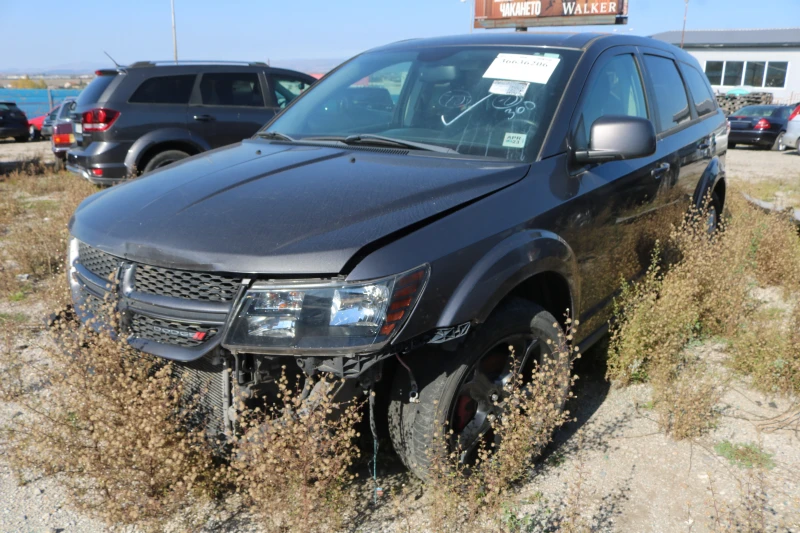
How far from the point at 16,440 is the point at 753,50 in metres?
47.6

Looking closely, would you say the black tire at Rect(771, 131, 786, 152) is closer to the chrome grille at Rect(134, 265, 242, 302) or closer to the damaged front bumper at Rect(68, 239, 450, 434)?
the damaged front bumper at Rect(68, 239, 450, 434)

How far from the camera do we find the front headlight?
2.15 m

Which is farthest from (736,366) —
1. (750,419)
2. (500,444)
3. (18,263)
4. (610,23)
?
(610,23)

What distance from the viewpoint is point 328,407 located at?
2270 mm

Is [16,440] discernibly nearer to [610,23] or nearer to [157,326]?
[157,326]

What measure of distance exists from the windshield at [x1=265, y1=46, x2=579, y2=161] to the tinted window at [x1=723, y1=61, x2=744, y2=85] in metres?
45.0

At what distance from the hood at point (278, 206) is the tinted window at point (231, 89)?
621 cm

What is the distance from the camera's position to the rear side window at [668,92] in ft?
14.3

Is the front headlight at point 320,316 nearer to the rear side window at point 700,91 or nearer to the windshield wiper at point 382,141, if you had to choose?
the windshield wiper at point 382,141

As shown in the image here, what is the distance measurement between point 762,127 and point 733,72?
84.8ft

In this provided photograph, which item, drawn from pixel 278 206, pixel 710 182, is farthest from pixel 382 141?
pixel 710 182

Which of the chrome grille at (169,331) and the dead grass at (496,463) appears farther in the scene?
the dead grass at (496,463)

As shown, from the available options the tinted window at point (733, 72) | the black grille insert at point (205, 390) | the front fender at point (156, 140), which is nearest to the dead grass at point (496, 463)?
the black grille insert at point (205, 390)

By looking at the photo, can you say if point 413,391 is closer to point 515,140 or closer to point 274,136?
point 515,140
